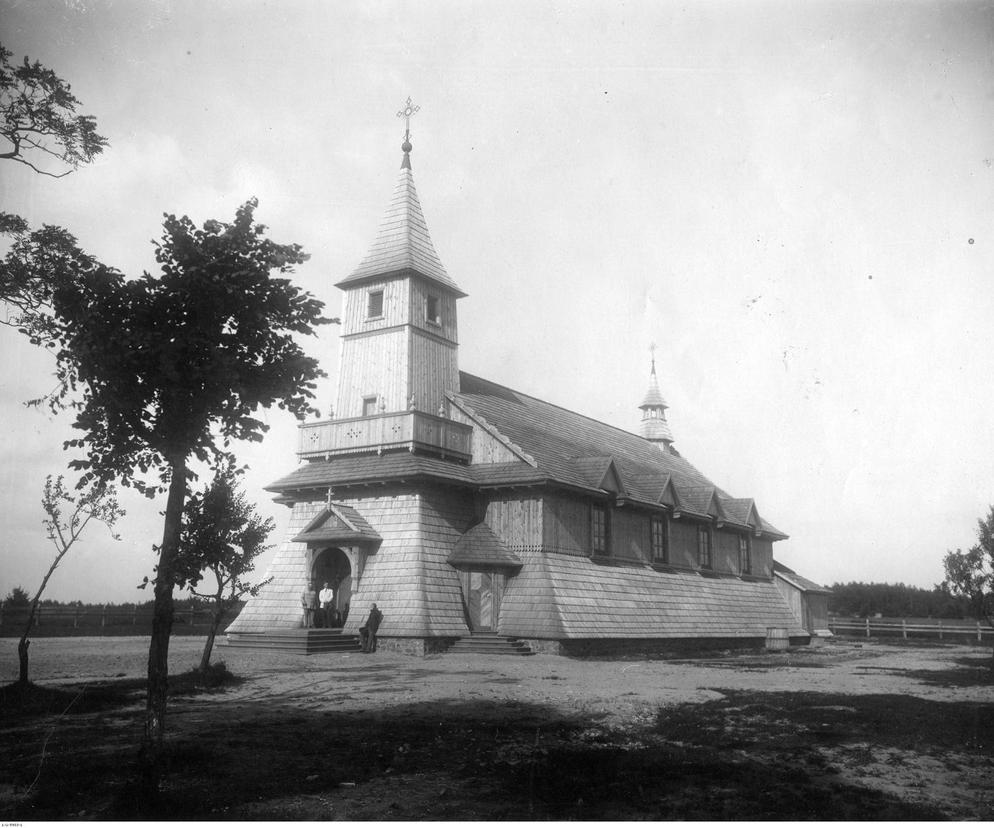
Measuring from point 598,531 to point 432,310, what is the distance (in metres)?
10.7

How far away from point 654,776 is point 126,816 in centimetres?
517

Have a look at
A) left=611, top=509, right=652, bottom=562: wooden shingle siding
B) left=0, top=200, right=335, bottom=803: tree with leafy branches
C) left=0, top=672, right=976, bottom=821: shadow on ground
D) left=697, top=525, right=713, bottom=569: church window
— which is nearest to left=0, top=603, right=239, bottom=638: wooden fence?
left=611, top=509, right=652, bottom=562: wooden shingle siding

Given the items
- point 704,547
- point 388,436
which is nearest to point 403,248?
point 388,436

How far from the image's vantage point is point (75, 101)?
11.5 meters

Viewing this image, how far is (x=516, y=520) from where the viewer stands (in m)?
27.1

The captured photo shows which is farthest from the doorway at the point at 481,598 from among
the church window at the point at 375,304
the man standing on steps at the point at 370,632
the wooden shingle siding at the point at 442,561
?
the church window at the point at 375,304

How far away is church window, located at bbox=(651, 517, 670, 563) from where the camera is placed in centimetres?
3362

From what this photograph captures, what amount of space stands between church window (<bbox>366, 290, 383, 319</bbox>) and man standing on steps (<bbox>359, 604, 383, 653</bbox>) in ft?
37.8

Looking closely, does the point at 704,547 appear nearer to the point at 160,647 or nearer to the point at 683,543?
the point at 683,543

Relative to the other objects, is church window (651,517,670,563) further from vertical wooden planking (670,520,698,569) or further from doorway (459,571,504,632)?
doorway (459,571,504,632)

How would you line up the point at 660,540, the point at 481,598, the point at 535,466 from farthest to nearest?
the point at 660,540 → the point at 535,466 → the point at 481,598

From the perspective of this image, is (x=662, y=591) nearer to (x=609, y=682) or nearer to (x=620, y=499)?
(x=620, y=499)

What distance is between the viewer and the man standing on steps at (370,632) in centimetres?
2362

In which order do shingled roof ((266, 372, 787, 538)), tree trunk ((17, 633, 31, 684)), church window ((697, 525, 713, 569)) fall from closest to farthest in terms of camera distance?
1. tree trunk ((17, 633, 31, 684))
2. shingled roof ((266, 372, 787, 538))
3. church window ((697, 525, 713, 569))
